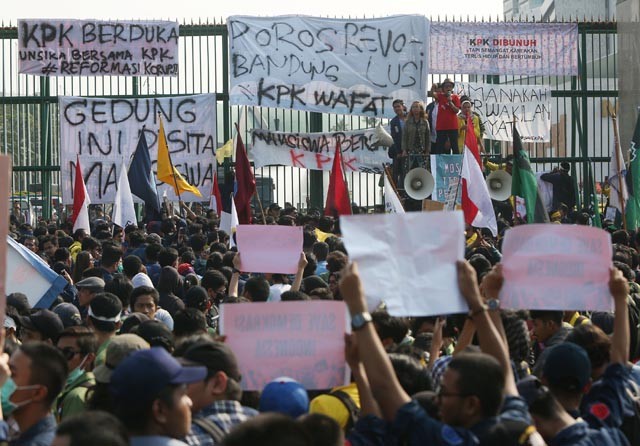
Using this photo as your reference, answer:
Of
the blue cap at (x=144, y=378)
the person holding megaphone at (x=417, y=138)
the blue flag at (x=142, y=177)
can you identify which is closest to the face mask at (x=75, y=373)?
the blue cap at (x=144, y=378)

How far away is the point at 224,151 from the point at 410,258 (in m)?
16.2

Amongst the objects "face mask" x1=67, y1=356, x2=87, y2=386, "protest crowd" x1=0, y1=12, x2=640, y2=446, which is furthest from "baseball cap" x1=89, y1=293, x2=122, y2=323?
"face mask" x1=67, y1=356, x2=87, y2=386

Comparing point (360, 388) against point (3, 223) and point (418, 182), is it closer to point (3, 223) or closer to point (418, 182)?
point (3, 223)

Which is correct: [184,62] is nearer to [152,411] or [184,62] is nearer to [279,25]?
[279,25]

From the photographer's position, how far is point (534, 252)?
5293mm

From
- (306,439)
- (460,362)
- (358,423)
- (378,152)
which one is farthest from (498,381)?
(378,152)

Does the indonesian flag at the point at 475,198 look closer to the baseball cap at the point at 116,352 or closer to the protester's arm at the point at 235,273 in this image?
the protester's arm at the point at 235,273

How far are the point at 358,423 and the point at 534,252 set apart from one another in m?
1.34

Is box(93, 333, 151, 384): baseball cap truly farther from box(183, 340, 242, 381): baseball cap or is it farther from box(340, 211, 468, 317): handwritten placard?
box(340, 211, 468, 317): handwritten placard

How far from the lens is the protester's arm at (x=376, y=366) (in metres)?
4.33

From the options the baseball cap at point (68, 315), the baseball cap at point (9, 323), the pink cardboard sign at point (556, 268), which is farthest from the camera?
the baseball cap at point (9, 323)

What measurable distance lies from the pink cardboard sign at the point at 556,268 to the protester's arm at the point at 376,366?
107cm

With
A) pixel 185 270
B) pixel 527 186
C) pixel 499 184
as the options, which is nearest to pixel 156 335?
pixel 527 186

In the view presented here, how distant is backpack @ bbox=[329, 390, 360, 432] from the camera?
485 cm
